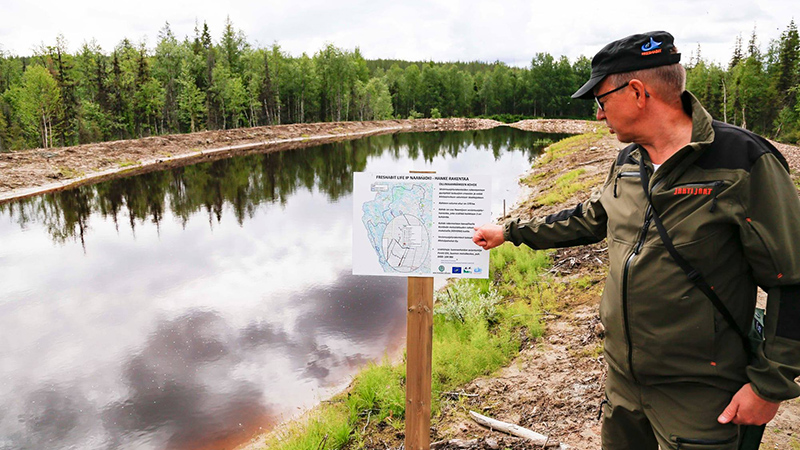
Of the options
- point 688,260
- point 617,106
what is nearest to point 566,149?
point 617,106

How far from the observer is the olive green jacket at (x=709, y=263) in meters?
1.61

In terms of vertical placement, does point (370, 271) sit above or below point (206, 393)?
above

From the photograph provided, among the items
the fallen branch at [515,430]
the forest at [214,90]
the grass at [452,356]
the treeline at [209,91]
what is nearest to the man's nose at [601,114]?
the fallen branch at [515,430]

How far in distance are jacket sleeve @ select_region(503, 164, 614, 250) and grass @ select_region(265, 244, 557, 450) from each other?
2536mm

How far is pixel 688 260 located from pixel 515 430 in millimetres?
2584

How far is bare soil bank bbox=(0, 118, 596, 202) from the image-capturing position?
2344 cm

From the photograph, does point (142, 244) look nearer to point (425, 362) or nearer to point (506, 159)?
point (425, 362)

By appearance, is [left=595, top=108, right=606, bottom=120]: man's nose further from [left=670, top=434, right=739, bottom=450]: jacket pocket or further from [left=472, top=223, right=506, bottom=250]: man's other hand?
[left=670, top=434, right=739, bottom=450]: jacket pocket

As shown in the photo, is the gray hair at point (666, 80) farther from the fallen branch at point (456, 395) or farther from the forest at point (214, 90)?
A: the forest at point (214, 90)

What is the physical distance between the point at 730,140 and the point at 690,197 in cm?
24

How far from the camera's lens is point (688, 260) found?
1.76 metres

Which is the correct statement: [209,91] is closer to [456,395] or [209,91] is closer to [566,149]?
[566,149]

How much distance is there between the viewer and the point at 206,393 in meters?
6.45

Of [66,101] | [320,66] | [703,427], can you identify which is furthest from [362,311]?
[320,66]
